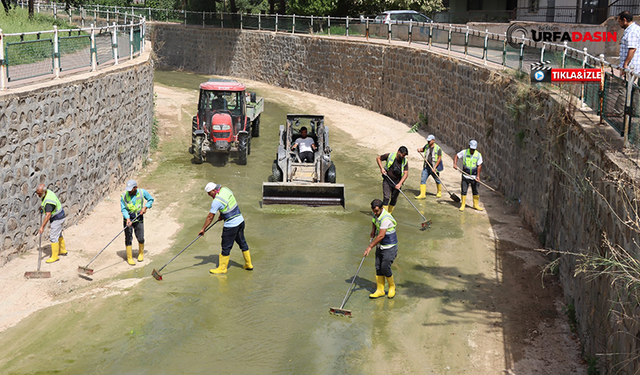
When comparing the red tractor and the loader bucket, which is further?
the red tractor

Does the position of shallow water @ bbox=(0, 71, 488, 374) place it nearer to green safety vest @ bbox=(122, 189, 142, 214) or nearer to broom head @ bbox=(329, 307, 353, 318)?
broom head @ bbox=(329, 307, 353, 318)

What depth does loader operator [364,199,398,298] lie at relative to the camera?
36.5 ft

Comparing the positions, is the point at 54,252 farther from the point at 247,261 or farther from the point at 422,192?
the point at 422,192

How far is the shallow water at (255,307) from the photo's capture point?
952 centimetres

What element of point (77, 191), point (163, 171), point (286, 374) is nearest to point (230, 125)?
point (163, 171)

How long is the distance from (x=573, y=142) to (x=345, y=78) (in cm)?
1957

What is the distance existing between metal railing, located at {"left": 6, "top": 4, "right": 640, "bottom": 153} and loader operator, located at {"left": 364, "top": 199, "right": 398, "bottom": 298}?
3.69 metres

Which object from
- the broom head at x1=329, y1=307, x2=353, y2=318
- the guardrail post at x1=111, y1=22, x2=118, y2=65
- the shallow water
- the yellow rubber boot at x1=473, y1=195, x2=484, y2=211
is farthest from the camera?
the guardrail post at x1=111, y1=22, x2=118, y2=65

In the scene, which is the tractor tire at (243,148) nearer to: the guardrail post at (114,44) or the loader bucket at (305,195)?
the loader bucket at (305,195)

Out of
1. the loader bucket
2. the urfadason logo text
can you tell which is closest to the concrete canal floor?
the loader bucket

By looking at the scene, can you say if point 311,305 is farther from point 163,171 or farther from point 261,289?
point 163,171

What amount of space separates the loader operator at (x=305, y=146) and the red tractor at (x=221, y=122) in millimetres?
2545

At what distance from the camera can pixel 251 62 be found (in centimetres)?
3778

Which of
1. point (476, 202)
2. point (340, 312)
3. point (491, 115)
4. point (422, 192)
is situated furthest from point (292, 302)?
point (491, 115)
